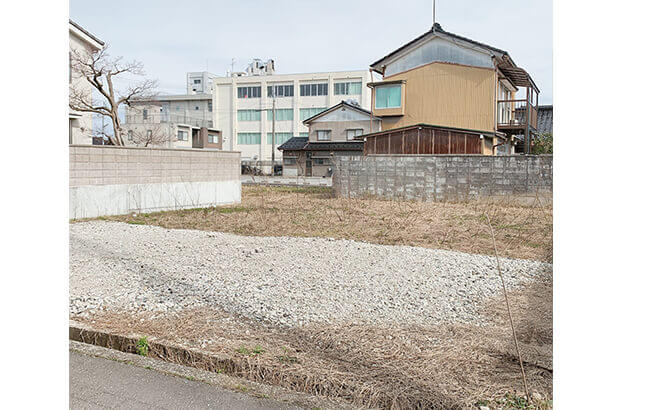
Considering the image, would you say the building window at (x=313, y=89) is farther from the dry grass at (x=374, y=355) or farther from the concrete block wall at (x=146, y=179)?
the dry grass at (x=374, y=355)

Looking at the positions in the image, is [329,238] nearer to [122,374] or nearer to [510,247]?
[510,247]

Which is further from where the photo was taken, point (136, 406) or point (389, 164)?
point (389, 164)

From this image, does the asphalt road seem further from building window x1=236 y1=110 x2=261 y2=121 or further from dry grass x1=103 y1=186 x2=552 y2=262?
building window x1=236 y1=110 x2=261 y2=121

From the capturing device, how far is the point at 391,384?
2.15 m

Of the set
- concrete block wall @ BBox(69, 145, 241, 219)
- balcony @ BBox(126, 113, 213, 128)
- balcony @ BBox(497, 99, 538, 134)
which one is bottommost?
concrete block wall @ BBox(69, 145, 241, 219)

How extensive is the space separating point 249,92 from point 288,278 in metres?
38.1

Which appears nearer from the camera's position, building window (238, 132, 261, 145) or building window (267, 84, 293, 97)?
building window (267, 84, 293, 97)

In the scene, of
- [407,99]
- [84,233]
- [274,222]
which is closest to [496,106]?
[407,99]

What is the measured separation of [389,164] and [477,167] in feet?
6.99

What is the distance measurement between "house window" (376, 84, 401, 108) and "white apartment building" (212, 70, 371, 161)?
17.7 metres

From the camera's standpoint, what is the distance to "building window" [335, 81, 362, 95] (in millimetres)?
37438

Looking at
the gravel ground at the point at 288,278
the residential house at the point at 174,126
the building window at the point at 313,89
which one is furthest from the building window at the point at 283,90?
the gravel ground at the point at 288,278

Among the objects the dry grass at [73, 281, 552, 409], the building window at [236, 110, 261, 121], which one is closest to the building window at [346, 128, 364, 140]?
the building window at [236, 110, 261, 121]

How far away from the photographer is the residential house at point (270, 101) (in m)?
37.8
